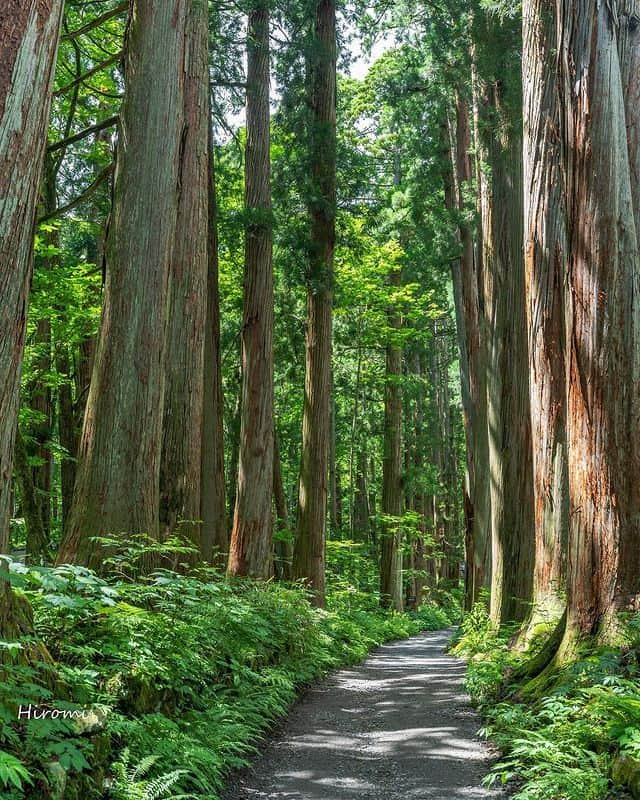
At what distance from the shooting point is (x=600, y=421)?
5379 mm

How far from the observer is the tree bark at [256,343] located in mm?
11836

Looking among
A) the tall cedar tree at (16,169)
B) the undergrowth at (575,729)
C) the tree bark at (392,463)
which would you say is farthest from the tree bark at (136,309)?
the tree bark at (392,463)

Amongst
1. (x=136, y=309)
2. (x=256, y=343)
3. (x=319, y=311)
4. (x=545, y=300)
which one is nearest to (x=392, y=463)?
(x=319, y=311)

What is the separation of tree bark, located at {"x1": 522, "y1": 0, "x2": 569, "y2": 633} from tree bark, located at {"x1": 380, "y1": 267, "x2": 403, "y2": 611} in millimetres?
13371

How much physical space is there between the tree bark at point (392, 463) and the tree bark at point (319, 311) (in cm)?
736

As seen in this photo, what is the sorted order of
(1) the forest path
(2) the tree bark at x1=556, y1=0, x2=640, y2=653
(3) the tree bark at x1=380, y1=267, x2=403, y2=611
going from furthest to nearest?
(3) the tree bark at x1=380, y1=267, x2=403, y2=611, (2) the tree bark at x1=556, y1=0, x2=640, y2=653, (1) the forest path

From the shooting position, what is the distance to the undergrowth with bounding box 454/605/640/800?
373cm

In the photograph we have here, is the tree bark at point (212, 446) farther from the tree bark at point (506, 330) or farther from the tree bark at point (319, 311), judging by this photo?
the tree bark at point (506, 330)

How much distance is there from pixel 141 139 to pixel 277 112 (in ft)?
28.4

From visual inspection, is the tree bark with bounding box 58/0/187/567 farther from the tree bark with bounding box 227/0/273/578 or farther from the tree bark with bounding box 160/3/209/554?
the tree bark with bounding box 227/0/273/578

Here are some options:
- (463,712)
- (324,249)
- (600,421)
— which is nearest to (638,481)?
(600,421)

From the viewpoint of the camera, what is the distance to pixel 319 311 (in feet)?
46.5

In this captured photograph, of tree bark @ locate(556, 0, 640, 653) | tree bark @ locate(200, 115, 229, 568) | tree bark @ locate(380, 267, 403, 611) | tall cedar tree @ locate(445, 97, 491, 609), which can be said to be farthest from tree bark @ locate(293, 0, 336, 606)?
tree bark @ locate(556, 0, 640, 653)

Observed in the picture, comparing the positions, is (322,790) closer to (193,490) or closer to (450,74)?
(193,490)
